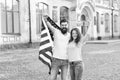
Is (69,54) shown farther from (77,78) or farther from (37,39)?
(37,39)

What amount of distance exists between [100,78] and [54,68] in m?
3.14

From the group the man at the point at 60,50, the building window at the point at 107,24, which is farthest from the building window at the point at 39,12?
the man at the point at 60,50

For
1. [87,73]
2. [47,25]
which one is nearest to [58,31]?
[47,25]

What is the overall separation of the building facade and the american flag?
9110 mm

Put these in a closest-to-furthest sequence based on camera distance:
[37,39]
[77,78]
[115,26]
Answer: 1. [77,78]
2. [37,39]
3. [115,26]

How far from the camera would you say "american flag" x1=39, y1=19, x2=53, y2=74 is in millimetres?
5875

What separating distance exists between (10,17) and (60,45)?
15.7m

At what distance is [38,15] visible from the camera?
78.0 feet

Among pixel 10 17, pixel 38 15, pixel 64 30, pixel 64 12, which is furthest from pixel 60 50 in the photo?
pixel 64 12

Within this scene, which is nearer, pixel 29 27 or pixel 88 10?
pixel 29 27

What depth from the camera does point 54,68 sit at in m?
5.45

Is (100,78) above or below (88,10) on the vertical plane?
below

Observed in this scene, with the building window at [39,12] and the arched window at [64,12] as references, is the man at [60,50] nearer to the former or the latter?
the building window at [39,12]

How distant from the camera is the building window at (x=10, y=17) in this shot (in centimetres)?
1984
